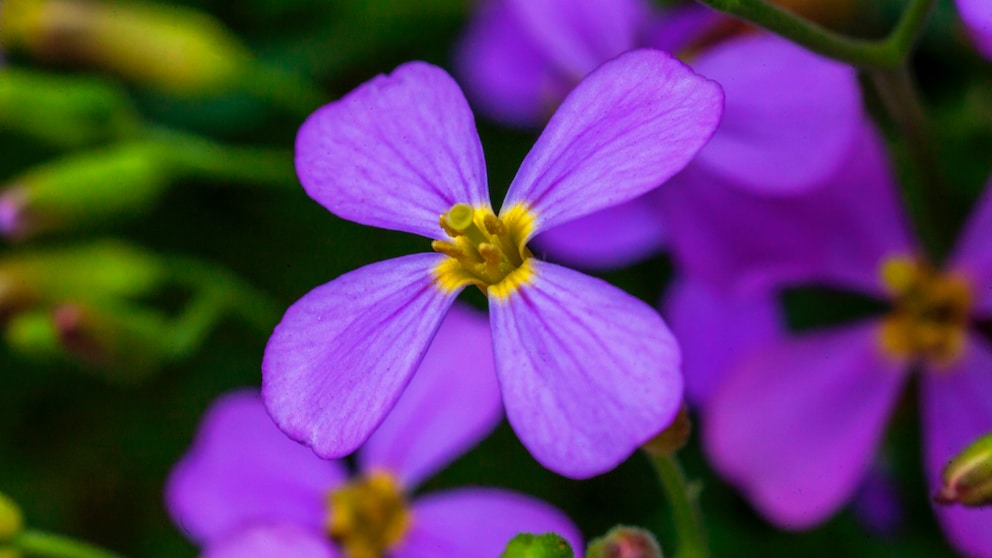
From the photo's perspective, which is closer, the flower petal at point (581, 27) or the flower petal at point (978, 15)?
the flower petal at point (978, 15)

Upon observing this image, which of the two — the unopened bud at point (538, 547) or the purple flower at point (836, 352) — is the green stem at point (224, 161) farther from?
the unopened bud at point (538, 547)

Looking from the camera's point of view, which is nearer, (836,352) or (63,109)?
(836,352)

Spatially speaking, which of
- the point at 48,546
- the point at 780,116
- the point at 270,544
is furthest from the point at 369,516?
the point at 780,116

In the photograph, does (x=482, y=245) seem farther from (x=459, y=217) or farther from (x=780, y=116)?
(x=780, y=116)

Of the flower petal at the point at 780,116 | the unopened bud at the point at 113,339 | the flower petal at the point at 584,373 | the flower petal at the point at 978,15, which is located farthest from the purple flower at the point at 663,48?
the unopened bud at the point at 113,339

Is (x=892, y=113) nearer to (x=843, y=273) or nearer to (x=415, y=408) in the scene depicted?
(x=843, y=273)
